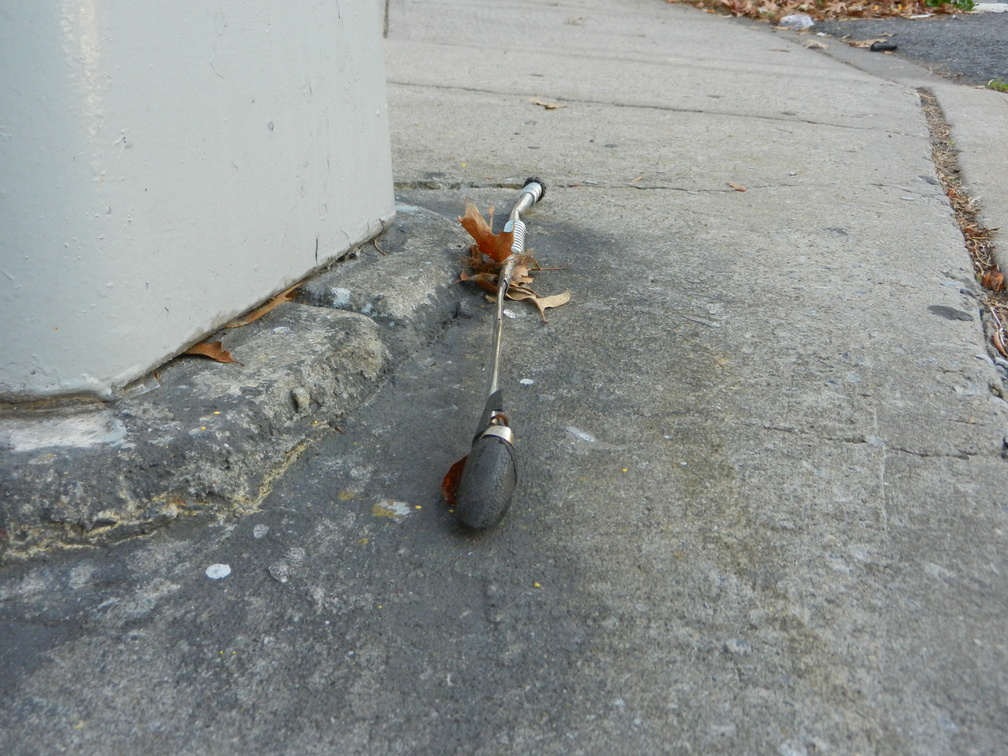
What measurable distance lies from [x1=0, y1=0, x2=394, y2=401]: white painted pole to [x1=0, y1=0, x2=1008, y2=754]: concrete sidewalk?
0.40 ft

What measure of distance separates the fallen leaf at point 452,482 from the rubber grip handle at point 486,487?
0.05 metres

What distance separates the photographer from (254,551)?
149 cm

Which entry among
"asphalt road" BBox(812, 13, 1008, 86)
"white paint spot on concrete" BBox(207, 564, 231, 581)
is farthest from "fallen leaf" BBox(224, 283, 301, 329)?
"asphalt road" BBox(812, 13, 1008, 86)

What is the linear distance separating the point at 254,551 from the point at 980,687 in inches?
44.9

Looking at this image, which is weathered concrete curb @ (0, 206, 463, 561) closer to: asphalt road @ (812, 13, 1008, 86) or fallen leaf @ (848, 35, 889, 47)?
asphalt road @ (812, 13, 1008, 86)

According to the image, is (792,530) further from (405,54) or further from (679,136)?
(405,54)

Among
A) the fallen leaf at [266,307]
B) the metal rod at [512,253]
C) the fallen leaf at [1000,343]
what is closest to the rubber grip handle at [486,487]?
the metal rod at [512,253]

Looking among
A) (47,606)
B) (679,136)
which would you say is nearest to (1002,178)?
(679,136)

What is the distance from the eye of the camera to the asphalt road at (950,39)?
542 centimetres

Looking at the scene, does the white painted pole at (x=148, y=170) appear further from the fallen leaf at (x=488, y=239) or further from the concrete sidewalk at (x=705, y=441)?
the fallen leaf at (x=488, y=239)

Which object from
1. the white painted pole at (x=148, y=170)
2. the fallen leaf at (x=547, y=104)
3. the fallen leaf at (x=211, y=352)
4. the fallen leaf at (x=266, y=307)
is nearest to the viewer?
the white painted pole at (x=148, y=170)

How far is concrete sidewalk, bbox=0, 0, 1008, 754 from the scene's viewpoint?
4.14 feet

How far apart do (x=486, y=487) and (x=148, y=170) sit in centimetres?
84

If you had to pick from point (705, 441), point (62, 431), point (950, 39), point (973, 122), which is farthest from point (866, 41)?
point (62, 431)
